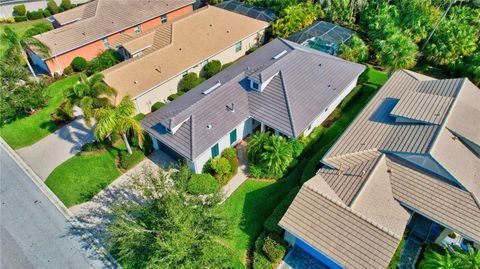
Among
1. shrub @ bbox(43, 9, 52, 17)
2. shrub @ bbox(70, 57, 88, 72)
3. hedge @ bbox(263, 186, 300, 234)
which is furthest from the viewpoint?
shrub @ bbox(43, 9, 52, 17)

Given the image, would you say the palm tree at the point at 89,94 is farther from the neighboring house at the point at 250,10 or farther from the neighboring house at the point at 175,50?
the neighboring house at the point at 250,10

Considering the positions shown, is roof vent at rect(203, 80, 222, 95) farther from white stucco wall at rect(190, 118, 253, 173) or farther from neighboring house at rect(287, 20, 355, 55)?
neighboring house at rect(287, 20, 355, 55)

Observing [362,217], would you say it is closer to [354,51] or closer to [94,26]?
[354,51]

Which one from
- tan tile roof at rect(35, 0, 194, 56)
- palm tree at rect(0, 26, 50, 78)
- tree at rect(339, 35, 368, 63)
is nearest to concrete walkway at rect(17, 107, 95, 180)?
palm tree at rect(0, 26, 50, 78)

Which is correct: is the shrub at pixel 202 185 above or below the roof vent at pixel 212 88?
below

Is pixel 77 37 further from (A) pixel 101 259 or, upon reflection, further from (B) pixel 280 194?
(B) pixel 280 194

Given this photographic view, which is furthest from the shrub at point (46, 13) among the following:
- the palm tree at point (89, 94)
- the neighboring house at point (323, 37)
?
the neighboring house at point (323, 37)
